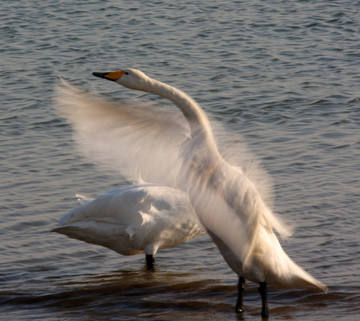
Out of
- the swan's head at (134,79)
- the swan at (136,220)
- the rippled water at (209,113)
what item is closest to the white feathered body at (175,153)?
the swan's head at (134,79)

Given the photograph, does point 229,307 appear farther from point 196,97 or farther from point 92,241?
point 196,97

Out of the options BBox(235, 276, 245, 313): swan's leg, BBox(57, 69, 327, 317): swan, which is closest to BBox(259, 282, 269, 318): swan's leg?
BBox(235, 276, 245, 313): swan's leg

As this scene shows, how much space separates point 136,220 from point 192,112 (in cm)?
226

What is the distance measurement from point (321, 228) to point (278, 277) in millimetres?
2254

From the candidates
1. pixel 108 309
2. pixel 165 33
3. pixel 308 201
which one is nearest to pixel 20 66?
pixel 165 33

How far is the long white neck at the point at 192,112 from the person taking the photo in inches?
204

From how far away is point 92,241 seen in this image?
7.56 m

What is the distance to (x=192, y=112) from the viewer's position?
5.32 meters

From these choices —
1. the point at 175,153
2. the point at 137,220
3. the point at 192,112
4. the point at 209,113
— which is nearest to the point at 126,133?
the point at 175,153

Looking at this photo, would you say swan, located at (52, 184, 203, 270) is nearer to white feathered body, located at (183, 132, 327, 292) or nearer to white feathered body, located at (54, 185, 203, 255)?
white feathered body, located at (54, 185, 203, 255)

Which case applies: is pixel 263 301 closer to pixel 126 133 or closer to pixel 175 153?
pixel 175 153

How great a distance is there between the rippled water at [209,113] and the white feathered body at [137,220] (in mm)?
337

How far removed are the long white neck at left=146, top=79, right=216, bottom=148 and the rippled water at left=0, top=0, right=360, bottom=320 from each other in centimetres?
135

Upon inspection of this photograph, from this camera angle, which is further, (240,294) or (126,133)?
(240,294)
